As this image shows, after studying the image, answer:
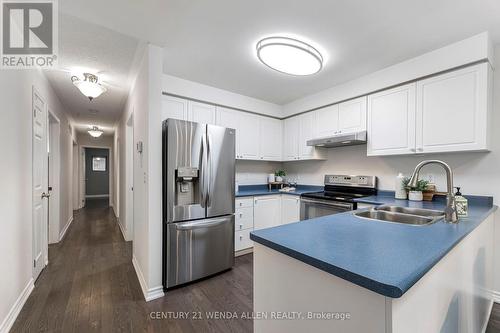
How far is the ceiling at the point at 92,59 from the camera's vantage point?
79.1 inches

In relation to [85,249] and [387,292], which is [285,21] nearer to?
[387,292]

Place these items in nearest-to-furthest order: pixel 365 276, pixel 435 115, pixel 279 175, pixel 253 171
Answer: pixel 365 276, pixel 435 115, pixel 253 171, pixel 279 175

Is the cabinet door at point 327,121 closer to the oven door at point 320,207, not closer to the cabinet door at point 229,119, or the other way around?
the oven door at point 320,207

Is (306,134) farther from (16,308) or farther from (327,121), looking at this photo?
(16,308)

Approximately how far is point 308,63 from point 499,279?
2847 mm

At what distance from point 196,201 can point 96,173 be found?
33.2 feet

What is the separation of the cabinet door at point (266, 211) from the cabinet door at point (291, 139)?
810mm

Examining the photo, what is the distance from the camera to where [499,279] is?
2.16 metres

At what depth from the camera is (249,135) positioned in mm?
3695

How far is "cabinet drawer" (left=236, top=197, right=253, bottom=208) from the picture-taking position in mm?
3166

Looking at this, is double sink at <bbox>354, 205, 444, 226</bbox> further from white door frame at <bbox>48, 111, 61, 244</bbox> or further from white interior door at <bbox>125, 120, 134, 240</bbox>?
white door frame at <bbox>48, 111, 61, 244</bbox>

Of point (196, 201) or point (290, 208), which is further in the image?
point (290, 208)

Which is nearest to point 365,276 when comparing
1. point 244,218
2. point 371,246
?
point 371,246

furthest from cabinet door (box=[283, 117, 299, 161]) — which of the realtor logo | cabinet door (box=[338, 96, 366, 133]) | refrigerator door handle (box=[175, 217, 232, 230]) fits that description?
the realtor logo
